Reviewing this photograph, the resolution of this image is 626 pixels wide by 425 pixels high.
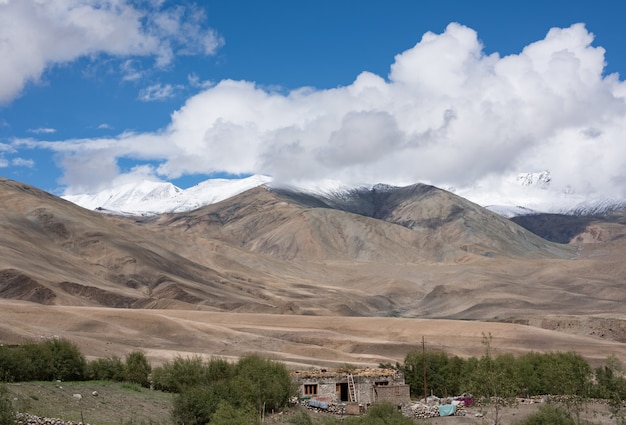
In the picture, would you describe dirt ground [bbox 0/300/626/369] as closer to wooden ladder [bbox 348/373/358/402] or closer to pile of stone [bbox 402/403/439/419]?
→ wooden ladder [bbox 348/373/358/402]

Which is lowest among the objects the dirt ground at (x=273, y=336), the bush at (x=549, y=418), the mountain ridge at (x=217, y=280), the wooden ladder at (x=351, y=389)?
the bush at (x=549, y=418)

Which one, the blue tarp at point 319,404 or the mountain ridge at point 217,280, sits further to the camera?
the mountain ridge at point 217,280

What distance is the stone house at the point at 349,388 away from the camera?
46688 mm

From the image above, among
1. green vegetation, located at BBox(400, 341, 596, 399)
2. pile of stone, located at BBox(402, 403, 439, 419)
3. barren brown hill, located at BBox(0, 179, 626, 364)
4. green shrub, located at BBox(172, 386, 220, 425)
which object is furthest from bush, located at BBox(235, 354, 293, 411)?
barren brown hill, located at BBox(0, 179, 626, 364)

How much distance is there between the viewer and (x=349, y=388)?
47.1m

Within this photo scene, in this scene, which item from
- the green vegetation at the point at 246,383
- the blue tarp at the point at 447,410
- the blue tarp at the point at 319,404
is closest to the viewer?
the green vegetation at the point at 246,383

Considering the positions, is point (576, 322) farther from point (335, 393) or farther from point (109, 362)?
point (109, 362)

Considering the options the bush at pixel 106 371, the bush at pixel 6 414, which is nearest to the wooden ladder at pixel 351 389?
the bush at pixel 106 371

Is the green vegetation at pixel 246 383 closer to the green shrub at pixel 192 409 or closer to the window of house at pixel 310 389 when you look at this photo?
the green shrub at pixel 192 409

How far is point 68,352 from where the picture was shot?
39094mm

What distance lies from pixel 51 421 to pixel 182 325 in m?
59.1

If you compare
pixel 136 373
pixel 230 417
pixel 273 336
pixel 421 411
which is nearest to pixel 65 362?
pixel 136 373

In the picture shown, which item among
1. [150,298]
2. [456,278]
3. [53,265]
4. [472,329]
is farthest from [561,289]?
[53,265]

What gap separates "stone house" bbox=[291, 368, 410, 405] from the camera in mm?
46688
